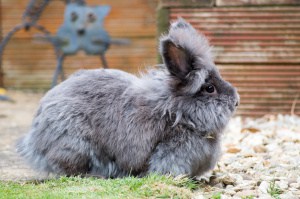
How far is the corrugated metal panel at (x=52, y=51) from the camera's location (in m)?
9.09

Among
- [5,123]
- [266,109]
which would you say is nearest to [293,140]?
[266,109]

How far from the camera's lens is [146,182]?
3.75 meters

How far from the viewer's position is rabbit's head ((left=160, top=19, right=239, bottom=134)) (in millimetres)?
4090

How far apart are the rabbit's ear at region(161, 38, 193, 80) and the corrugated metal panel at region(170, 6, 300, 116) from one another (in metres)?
2.58

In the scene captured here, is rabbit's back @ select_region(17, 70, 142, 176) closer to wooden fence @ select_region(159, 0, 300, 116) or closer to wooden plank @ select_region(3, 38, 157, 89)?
wooden fence @ select_region(159, 0, 300, 116)

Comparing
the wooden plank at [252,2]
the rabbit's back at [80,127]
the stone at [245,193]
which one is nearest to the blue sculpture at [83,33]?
the wooden plank at [252,2]

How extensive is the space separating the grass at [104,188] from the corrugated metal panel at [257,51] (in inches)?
114

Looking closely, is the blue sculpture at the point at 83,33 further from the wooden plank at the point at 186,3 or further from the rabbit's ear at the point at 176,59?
the rabbit's ear at the point at 176,59

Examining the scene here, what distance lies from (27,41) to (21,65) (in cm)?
38

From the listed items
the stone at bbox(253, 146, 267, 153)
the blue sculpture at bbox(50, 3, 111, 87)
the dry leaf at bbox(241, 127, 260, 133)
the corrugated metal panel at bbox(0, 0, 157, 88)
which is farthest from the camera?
the corrugated metal panel at bbox(0, 0, 157, 88)

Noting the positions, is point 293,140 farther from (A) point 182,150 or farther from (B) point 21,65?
(B) point 21,65

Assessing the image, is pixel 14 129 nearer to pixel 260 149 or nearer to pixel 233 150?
pixel 233 150

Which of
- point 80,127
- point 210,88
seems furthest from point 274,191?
point 80,127

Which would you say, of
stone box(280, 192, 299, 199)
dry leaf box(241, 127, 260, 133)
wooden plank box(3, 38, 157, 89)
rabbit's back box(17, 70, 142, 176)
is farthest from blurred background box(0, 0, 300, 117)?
stone box(280, 192, 299, 199)
